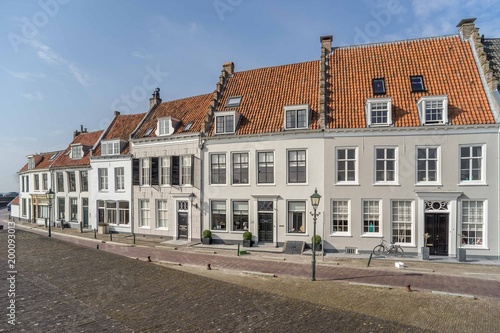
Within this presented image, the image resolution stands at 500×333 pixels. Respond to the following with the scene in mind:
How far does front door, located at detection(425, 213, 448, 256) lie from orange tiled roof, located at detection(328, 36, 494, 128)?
22.3 feet

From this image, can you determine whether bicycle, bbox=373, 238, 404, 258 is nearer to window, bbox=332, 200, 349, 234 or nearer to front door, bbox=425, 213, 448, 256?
front door, bbox=425, 213, 448, 256

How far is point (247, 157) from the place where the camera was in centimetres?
2417

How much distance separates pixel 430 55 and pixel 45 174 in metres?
48.9

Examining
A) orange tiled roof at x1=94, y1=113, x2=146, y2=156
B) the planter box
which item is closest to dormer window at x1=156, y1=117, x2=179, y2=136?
orange tiled roof at x1=94, y1=113, x2=146, y2=156

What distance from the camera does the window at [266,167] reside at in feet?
77.0

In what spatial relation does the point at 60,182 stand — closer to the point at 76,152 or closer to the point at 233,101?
the point at 76,152

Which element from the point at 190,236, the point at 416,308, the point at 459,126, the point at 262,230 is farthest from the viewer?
the point at 190,236

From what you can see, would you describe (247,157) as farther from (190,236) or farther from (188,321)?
(188,321)

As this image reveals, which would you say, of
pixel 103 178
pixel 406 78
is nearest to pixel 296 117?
pixel 406 78

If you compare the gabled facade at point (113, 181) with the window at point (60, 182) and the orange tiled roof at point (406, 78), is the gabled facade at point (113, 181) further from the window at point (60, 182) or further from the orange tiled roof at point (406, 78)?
the orange tiled roof at point (406, 78)

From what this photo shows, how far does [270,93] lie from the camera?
1027 inches

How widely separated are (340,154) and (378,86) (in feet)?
22.2

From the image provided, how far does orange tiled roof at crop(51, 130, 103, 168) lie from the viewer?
3529 centimetres

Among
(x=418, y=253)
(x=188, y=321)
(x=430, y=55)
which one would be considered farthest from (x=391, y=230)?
(x=188, y=321)
